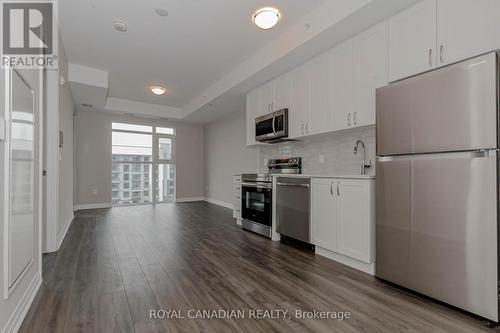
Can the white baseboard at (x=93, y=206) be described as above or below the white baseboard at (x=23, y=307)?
below

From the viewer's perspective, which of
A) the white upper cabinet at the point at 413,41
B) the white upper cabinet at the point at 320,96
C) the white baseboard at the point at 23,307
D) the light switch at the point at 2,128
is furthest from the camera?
the white upper cabinet at the point at 320,96

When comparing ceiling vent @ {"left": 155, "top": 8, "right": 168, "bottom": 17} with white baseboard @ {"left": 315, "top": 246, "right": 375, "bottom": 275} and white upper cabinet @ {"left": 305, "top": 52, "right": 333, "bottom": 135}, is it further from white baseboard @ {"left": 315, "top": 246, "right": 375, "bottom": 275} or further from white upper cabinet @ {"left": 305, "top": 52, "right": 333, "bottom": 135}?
white baseboard @ {"left": 315, "top": 246, "right": 375, "bottom": 275}

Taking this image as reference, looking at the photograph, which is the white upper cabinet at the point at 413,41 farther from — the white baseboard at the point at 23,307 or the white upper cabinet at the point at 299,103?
the white baseboard at the point at 23,307

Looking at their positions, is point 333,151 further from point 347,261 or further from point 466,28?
point 466,28

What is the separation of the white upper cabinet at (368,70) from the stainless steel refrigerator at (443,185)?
34 cm

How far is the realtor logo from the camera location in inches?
61.4

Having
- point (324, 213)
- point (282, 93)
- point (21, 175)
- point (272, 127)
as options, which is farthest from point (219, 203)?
point (21, 175)

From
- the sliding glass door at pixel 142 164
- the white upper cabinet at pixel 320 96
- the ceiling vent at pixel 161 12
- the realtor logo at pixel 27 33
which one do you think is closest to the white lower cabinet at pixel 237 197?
the white upper cabinet at pixel 320 96

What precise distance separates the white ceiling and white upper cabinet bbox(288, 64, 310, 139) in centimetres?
63

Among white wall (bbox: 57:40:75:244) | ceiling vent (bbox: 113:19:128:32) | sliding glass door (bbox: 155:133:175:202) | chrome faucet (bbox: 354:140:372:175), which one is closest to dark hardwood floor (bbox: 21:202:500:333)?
white wall (bbox: 57:40:75:244)

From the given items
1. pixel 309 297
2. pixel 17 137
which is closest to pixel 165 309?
pixel 309 297

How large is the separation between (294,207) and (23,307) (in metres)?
2.72

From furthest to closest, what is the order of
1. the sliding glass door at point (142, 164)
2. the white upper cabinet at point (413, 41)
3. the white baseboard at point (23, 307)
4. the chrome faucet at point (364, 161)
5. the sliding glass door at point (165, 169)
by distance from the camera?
the sliding glass door at point (165, 169)
the sliding glass door at point (142, 164)
the chrome faucet at point (364, 161)
the white upper cabinet at point (413, 41)
the white baseboard at point (23, 307)

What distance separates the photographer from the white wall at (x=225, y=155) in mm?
6156
